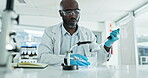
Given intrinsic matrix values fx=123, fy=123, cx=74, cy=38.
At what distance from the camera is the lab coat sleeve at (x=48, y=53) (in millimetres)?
1128

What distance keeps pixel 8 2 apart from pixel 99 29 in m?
4.22

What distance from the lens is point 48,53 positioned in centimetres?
129

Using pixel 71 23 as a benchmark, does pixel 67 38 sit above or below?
below

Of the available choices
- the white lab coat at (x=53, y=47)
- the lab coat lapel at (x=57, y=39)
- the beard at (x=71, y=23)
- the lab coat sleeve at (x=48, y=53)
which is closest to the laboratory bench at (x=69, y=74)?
the lab coat sleeve at (x=48, y=53)

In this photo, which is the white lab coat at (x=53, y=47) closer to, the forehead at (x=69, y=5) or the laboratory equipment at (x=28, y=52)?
the forehead at (x=69, y=5)

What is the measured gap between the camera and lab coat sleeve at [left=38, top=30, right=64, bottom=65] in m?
1.13

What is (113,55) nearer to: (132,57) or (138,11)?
(132,57)

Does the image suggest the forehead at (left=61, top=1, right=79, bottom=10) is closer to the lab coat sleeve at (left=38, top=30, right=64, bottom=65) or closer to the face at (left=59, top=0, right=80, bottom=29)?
the face at (left=59, top=0, right=80, bottom=29)

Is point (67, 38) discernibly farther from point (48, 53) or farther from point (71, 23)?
point (48, 53)

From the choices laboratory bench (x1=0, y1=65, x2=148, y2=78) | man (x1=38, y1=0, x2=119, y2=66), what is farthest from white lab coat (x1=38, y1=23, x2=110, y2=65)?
laboratory bench (x1=0, y1=65, x2=148, y2=78)

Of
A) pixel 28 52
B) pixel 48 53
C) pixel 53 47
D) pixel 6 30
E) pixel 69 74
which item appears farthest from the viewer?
pixel 28 52

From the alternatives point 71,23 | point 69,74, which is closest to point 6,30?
point 69,74

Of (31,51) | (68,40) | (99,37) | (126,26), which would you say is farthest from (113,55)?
(68,40)

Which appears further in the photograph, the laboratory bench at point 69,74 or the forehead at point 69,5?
the forehead at point 69,5
